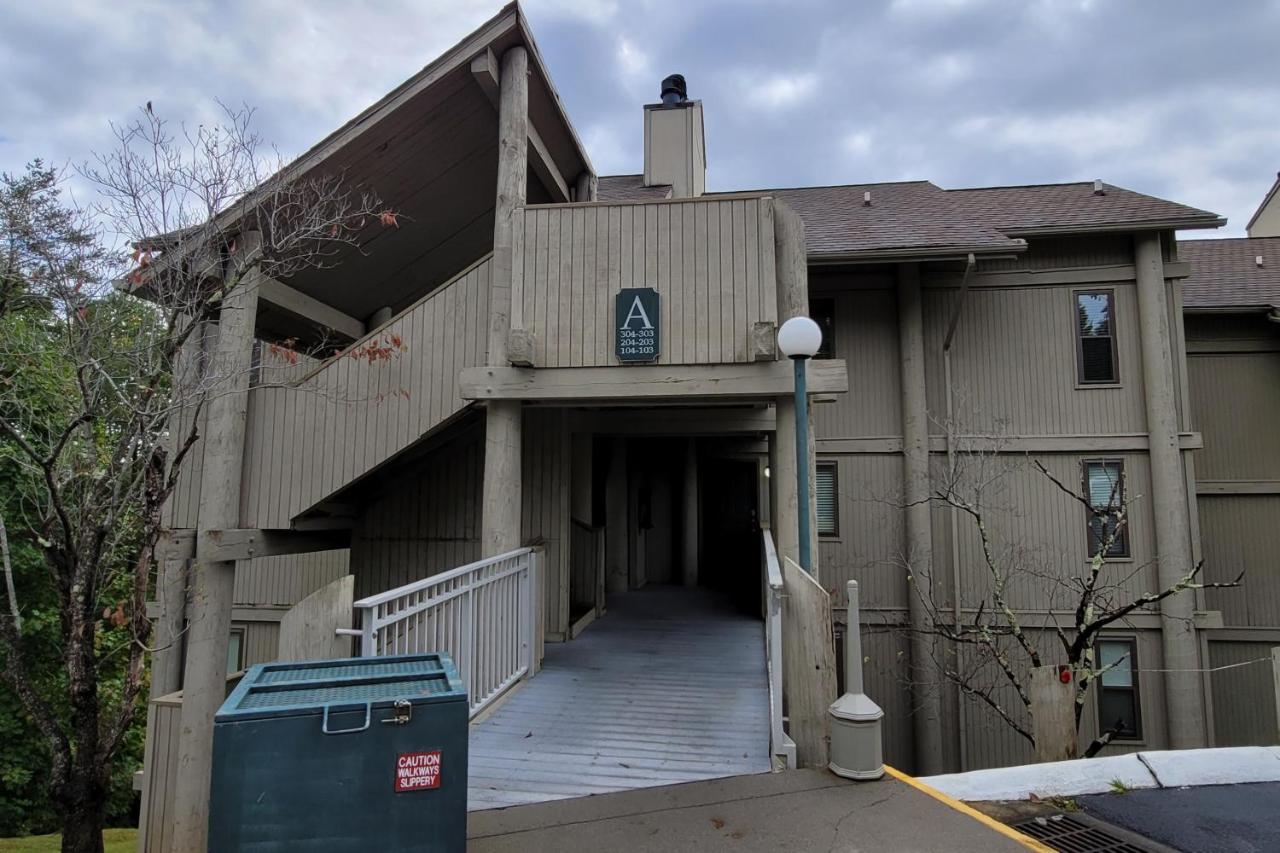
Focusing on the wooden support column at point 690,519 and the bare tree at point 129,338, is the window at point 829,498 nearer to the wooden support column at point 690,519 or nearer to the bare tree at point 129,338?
the wooden support column at point 690,519

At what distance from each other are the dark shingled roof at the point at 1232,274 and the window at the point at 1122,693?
5456 mm

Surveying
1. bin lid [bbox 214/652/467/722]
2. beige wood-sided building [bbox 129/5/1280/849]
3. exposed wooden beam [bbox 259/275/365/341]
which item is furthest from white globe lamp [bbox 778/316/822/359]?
exposed wooden beam [bbox 259/275/365/341]

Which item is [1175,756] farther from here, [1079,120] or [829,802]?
[1079,120]

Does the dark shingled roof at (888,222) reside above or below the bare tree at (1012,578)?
above

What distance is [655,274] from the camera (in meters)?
5.96

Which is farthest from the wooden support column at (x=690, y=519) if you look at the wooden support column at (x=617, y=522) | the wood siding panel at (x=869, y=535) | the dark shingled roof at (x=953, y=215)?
the dark shingled roof at (x=953, y=215)

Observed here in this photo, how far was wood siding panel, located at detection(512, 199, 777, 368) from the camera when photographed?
19.1 feet

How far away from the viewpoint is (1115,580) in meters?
9.65

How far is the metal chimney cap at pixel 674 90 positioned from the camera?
1284cm

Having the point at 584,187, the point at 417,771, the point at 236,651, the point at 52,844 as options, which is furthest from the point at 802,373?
the point at 52,844

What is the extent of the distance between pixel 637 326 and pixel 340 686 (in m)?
3.91

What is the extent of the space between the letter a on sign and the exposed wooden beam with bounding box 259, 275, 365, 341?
3.52 metres

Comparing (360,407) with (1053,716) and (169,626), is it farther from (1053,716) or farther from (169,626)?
(1053,716)

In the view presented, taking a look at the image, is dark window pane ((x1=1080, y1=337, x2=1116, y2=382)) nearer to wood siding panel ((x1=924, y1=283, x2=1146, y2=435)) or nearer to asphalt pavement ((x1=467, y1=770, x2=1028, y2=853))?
wood siding panel ((x1=924, y1=283, x2=1146, y2=435))
